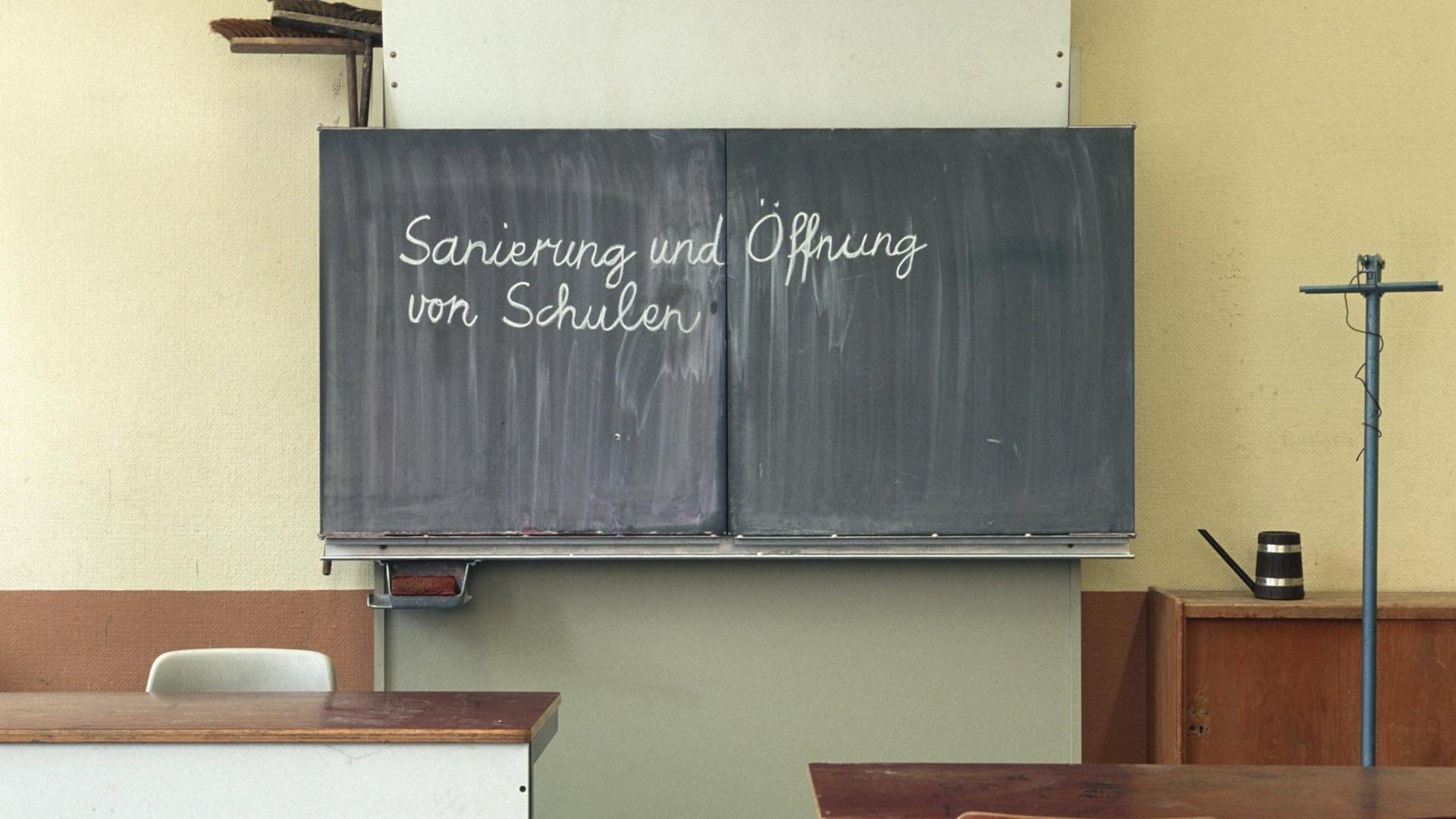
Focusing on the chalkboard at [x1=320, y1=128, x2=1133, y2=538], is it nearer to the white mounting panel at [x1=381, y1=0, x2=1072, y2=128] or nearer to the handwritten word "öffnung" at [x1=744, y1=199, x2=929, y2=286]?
the handwritten word "öffnung" at [x1=744, y1=199, x2=929, y2=286]

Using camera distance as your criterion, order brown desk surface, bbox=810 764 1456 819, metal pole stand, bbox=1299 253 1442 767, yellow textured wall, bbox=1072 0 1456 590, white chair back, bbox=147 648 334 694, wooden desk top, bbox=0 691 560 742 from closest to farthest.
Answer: brown desk surface, bbox=810 764 1456 819
wooden desk top, bbox=0 691 560 742
white chair back, bbox=147 648 334 694
metal pole stand, bbox=1299 253 1442 767
yellow textured wall, bbox=1072 0 1456 590

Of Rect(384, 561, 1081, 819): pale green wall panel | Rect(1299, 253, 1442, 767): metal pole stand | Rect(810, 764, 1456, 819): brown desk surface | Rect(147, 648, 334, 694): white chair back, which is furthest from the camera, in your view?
Rect(384, 561, 1081, 819): pale green wall panel

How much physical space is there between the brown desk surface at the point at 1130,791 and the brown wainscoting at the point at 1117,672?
127cm

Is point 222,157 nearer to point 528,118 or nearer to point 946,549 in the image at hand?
point 528,118

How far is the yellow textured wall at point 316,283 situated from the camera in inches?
123

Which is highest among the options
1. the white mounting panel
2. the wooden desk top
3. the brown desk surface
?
the white mounting panel

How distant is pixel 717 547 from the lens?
112 inches

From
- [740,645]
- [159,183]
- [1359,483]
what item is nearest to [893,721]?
[740,645]

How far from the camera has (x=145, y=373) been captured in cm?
317

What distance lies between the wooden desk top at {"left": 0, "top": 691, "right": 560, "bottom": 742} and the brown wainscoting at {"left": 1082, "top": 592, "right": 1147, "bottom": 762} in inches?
61.6

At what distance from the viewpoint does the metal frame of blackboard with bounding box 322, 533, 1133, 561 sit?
A: 2826 mm

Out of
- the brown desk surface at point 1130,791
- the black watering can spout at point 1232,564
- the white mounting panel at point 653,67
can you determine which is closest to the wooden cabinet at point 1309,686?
the black watering can spout at point 1232,564

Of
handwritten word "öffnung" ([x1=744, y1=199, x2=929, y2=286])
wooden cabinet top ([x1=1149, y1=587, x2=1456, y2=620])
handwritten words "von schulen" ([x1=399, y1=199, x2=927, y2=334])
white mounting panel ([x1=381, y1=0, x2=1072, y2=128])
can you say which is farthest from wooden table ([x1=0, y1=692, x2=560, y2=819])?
wooden cabinet top ([x1=1149, y1=587, x2=1456, y2=620])

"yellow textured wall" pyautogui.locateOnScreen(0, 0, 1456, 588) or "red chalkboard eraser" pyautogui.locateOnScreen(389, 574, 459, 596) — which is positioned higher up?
"yellow textured wall" pyautogui.locateOnScreen(0, 0, 1456, 588)
